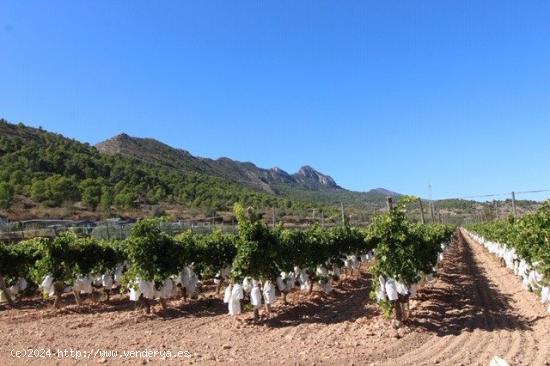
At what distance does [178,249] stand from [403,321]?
Answer: 5.65 m

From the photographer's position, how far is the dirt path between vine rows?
768 centimetres

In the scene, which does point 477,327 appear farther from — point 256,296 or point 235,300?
point 235,300

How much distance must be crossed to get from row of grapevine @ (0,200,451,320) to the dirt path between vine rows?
0.66 m

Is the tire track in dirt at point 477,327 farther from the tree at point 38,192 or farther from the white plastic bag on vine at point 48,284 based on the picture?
the tree at point 38,192

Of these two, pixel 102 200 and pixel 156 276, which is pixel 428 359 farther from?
pixel 102 200

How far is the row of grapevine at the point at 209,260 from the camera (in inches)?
389

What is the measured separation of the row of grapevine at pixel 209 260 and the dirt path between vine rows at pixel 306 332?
66cm

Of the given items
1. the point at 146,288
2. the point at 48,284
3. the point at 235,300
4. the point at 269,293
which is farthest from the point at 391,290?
the point at 48,284

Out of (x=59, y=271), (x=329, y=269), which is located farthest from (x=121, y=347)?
(x=329, y=269)

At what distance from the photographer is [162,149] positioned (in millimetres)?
104938

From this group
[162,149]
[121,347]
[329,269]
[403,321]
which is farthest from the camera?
[162,149]

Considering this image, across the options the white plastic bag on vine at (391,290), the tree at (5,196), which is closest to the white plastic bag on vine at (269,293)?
the white plastic bag on vine at (391,290)

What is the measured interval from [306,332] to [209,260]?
17.4 feet

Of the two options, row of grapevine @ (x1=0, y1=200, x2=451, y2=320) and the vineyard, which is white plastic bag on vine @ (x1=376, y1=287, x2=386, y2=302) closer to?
the vineyard
